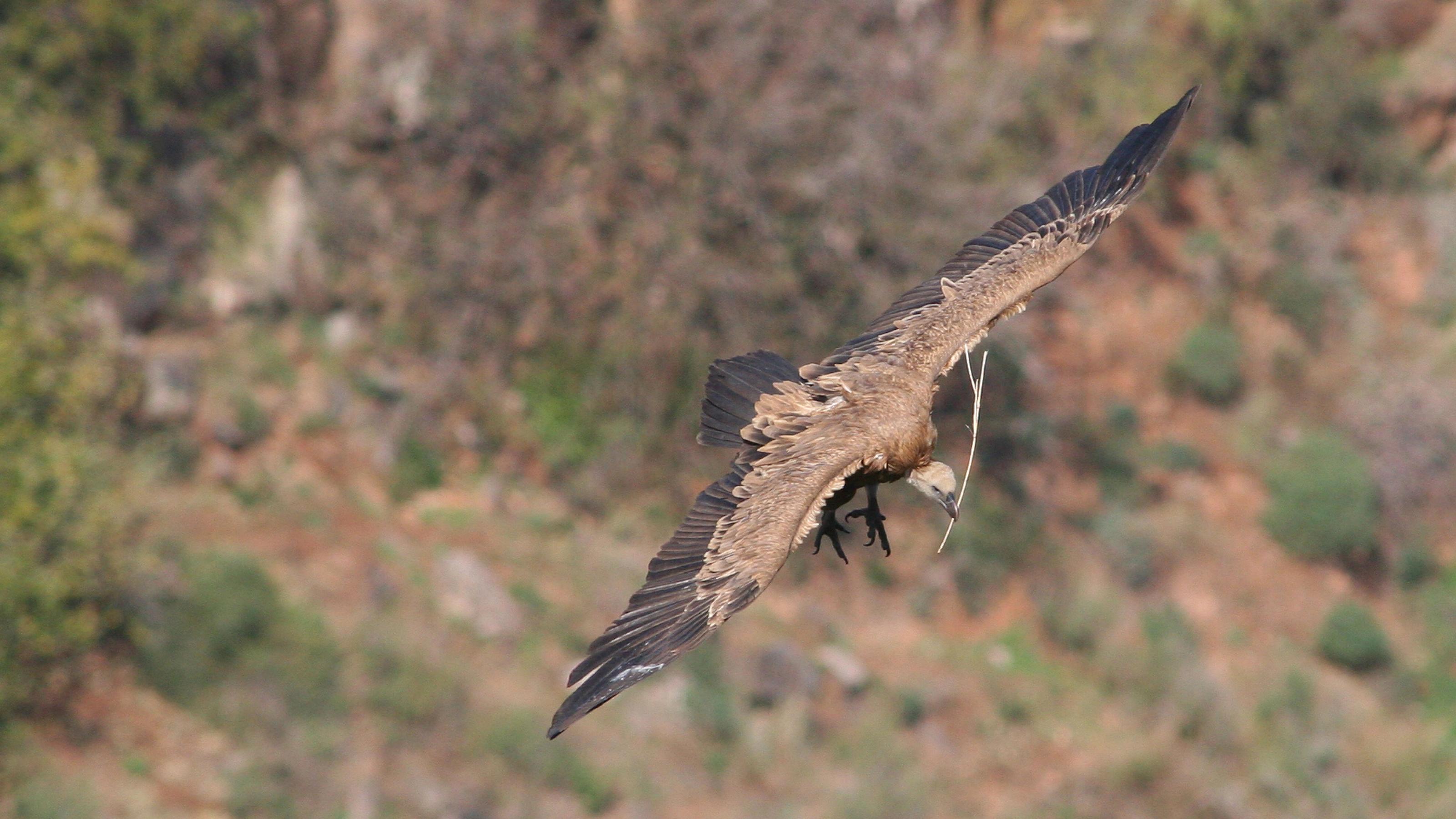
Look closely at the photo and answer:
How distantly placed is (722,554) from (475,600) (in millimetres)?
13940

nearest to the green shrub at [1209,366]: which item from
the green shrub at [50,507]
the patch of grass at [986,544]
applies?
the patch of grass at [986,544]

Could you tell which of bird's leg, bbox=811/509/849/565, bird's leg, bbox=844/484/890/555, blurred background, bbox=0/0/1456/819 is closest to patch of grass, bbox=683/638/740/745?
blurred background, bbox=0/0/1456/819

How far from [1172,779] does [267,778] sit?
38.5 feet

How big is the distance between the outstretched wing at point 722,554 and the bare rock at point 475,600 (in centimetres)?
1313

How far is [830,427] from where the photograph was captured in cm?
1022

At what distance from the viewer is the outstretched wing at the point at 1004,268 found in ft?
36.1

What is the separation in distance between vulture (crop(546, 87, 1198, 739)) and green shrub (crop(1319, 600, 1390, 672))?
16.6 metres

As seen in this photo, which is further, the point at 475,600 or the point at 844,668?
the point at 844,668

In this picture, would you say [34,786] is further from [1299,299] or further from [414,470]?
[1299,299]

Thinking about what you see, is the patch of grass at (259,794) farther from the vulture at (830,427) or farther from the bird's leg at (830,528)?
the bird's leg at (830,528)

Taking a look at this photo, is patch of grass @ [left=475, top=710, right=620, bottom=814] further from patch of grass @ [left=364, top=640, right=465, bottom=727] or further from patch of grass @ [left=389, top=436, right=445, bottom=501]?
patch of grass @ [left=389, top=436, right=445, bottom=501]

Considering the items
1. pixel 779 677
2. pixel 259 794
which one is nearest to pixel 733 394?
pixel 259 794

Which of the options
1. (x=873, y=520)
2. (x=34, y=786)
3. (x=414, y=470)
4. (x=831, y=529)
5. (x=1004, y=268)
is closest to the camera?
→ (x=831, y=529)

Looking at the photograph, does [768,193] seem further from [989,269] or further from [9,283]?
[989,269]
